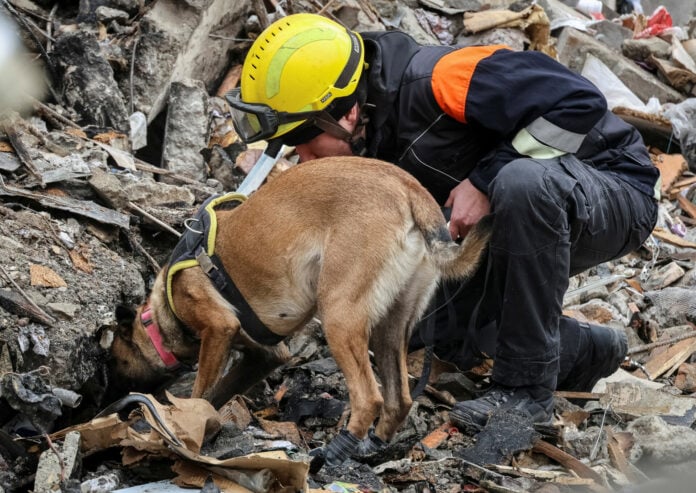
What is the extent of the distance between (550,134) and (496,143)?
13.8 inches

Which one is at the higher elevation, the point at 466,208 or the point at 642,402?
the point at 466,208

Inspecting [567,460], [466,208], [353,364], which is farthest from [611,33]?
[353,364]

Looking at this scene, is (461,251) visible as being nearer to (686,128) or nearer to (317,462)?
(317,462)

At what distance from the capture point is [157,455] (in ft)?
12.3

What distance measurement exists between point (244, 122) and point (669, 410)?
9.70 ft

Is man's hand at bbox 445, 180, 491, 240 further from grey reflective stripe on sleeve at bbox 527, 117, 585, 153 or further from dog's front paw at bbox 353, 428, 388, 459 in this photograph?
dog's front paw at bbox 353, 428, 388, 459

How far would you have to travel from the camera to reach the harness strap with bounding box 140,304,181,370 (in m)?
5.06

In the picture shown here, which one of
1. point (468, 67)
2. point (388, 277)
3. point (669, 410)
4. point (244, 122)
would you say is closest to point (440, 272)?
point (388, 277)

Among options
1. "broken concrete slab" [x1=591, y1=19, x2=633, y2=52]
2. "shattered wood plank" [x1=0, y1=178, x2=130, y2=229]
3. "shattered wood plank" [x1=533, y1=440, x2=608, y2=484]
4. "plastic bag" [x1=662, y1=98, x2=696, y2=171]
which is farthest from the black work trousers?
"broken concrete slab" [x1=591, y1=19, x2=633, y2=52]

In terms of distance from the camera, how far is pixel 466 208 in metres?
4.79

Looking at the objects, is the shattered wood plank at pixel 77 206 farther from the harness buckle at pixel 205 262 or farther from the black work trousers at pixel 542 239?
the black work trousers at pixel 542 239

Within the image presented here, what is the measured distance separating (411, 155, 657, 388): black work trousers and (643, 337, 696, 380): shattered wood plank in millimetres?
1375

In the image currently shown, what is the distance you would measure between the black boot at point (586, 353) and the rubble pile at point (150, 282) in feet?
0.46

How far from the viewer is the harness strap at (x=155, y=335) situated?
5062mm
